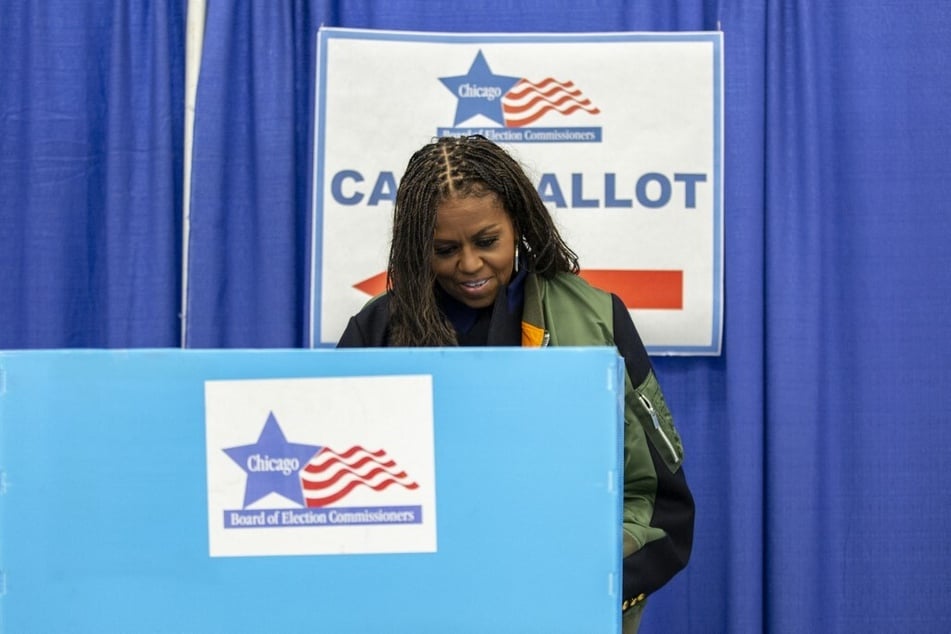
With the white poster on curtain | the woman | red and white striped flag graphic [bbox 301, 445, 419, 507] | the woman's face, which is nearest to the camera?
red and white striped flag graphic [bbox 301, 445, 419, 507]

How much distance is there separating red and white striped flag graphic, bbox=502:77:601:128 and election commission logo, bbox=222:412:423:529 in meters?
1.49

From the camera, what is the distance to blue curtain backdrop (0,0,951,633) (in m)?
2.13

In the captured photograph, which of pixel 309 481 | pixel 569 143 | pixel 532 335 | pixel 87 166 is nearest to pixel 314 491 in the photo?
pixel 309 481

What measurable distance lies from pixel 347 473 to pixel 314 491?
28mm

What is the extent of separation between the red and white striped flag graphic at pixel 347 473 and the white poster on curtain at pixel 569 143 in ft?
4.59

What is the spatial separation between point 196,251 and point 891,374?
4.74ft

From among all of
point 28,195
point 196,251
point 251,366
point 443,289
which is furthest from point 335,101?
point 251,366

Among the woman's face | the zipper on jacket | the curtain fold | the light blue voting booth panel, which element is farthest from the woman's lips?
the curtain fold

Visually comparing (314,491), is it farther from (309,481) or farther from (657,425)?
(657,425)

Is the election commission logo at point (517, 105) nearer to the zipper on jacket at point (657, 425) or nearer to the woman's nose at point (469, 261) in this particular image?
the woman's nose at point (469, 261)

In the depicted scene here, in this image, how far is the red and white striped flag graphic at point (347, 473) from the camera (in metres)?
0.76

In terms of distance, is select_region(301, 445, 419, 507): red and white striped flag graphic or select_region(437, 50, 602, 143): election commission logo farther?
select_region(437, 50, 602, 143): election commission logo

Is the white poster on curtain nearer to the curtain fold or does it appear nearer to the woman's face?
the curtain fold

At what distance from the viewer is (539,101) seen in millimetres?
2152
